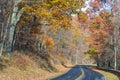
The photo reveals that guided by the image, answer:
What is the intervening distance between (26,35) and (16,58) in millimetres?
10486

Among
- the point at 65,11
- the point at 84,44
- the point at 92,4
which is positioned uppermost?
the point at 92,4

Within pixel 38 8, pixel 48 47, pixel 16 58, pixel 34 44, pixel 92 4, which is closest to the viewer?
pixel 38 8

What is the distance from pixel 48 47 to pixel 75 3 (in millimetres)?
34377

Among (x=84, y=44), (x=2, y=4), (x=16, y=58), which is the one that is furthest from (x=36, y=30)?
(x=84, y=44)

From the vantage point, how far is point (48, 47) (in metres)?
57.9

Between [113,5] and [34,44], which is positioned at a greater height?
[113,5]

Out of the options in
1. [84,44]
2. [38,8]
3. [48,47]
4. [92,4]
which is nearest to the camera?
[38,8]

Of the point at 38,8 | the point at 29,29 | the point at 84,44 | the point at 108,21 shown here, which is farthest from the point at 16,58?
the point at 84,44

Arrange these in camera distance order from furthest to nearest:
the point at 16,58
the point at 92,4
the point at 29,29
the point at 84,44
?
the point at 84,44 → the point at 92,4 → the point at 29,29 → the point at 16,58

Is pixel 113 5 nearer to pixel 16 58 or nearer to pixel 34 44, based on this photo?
pixel 34 44

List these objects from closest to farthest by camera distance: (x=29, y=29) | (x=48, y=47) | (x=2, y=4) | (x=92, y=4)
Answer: (x=2, y=4)
(x=29, y=29)
(x=92, y=4)
(x=48, y=47)

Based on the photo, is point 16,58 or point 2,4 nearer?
point 2,4

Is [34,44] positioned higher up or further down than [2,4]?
further down

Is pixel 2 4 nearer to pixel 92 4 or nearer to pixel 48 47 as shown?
pixel 92 4
